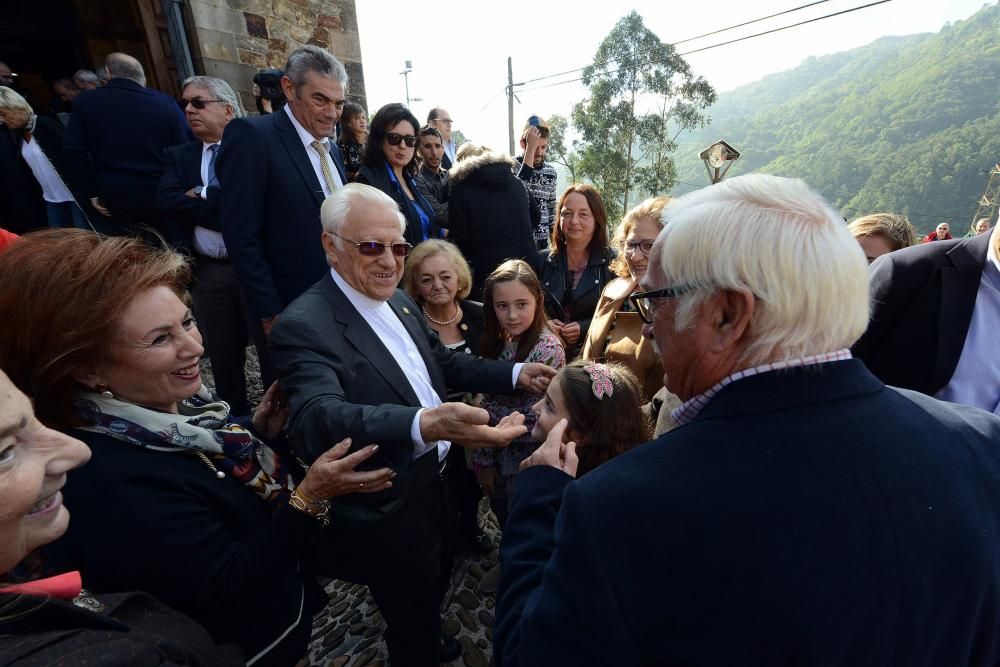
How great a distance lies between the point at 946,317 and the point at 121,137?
18.7 feet

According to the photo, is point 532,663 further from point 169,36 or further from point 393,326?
point 169,36

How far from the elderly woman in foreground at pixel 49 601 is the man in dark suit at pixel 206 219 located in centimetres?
252

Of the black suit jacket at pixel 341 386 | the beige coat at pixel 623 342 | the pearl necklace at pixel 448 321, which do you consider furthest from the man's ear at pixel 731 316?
the pearl necklace at pixel 448 321

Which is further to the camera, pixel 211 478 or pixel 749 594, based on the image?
pixel 211 478

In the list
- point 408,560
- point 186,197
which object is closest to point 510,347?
point 408,560

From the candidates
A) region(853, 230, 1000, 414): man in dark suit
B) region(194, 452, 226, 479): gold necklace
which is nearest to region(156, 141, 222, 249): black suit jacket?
region(194, 452, 226, 479): gold necklace

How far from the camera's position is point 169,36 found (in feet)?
17.9

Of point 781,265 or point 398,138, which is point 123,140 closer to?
point 398,138

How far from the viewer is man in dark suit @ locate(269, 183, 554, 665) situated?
62.0 inches

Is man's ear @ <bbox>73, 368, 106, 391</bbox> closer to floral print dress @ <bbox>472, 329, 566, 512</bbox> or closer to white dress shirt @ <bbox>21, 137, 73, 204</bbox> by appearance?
floral print dress @ <bbox>472, 329, 566, 512</bbox>

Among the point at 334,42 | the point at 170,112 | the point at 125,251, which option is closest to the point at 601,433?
the point at 125,251

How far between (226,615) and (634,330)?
236 centimetres

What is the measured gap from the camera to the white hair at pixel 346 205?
200cm

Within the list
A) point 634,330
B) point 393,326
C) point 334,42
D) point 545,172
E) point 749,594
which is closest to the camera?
point 749,594
